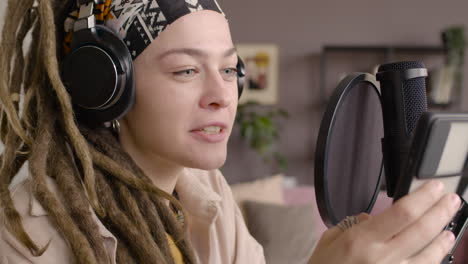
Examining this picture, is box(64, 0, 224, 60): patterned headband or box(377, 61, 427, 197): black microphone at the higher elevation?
box(64, 0, 224, 60): patterned headband

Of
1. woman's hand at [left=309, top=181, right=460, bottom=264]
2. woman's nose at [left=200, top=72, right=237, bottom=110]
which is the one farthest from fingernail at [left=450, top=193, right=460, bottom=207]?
woman's nose at [left=200, top=72, right=237, bottom=110]

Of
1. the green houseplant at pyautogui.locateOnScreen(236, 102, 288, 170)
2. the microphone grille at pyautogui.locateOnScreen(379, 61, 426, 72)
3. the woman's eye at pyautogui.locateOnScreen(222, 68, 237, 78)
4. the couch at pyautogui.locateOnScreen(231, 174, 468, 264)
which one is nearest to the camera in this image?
the microphone grille at pyautogui.locateOnScreen(379, 61, 426, 72)

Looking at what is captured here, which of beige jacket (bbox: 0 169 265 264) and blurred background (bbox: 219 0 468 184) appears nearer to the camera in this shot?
beige jacket (bbox: 0 169 265 264)

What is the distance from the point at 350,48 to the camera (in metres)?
4.05

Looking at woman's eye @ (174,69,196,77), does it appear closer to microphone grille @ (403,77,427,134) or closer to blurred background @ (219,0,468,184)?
microphone grille @ (403,77,427,134)

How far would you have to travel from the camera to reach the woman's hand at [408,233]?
1.76 ft

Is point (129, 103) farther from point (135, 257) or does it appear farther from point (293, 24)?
Result: point (293, 24)

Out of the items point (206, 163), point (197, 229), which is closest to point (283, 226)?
point (197, 229)

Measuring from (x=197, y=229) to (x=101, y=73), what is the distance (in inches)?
17.8

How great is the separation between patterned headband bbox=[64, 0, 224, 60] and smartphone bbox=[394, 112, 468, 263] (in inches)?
20.1

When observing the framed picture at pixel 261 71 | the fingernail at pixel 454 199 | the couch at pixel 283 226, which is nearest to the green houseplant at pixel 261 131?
the framed picture at pixel 261 71

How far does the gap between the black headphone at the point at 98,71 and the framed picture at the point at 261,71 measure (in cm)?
328

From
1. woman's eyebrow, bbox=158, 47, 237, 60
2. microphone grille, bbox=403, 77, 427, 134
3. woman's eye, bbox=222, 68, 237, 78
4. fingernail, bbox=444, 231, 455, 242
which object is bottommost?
fingernail, bbox=444, 231, 455, 242

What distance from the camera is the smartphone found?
0.50m
